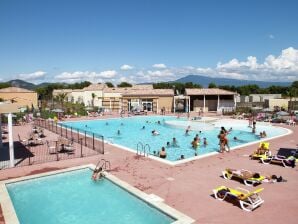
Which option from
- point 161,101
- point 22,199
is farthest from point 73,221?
point 161,101

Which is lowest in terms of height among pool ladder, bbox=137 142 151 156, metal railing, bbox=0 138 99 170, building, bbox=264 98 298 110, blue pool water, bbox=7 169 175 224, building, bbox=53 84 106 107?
blue pool water, bbox=7 169 175 224

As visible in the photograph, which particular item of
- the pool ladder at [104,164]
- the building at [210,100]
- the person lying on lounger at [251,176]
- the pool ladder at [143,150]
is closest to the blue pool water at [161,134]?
the pool ladder at [143,150]

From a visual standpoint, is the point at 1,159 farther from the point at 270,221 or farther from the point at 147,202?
the point at 270,221

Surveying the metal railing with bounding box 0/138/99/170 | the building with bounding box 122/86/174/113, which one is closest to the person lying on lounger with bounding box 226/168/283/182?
the metal railing with bounding box 0/138/99/170

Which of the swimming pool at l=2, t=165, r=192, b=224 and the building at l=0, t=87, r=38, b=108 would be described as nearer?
the swimming pool at l=2, t=165, r=192, b=224

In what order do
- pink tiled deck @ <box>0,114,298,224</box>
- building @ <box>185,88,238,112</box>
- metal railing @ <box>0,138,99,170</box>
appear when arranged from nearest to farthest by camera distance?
1. pink tiled deck @ <box>0,114,298,224</box>
2. metal railing @ <box>0,138,99,170</box>
3. building @ <box>185,88,238,112</box>

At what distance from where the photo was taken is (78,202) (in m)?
9.84

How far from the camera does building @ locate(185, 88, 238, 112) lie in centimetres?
4311

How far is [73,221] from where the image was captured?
844 centimetres

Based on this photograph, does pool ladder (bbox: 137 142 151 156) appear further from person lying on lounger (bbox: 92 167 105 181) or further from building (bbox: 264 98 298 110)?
building (bbox: 264 98 298 110)

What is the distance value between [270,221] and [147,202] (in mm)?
3659

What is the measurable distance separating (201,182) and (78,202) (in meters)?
4.67

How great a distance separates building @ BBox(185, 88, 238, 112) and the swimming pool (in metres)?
32.8

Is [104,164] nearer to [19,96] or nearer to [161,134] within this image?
[161,134]
